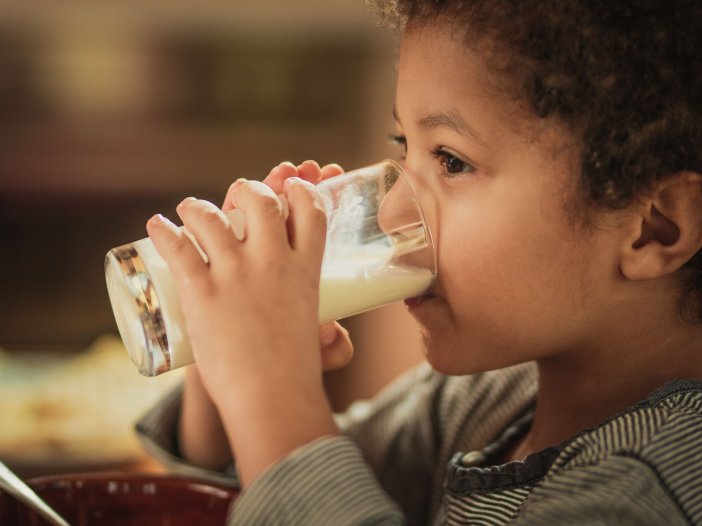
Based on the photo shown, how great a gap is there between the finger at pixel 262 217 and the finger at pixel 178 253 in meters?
0.04

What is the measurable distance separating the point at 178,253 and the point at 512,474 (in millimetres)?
356

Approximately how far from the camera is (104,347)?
192cm

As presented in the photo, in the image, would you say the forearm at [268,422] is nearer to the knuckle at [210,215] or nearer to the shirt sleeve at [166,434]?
the knuckle at [210,215]

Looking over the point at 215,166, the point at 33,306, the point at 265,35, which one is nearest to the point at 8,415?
the point at 33,306

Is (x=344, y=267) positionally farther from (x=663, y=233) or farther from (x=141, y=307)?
(x=663, y=233)

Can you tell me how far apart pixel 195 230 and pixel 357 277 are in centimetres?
14

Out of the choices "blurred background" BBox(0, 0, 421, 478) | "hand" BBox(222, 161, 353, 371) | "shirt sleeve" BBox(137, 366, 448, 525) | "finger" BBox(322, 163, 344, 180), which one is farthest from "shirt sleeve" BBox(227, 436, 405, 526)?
"blurred background" BBox(0, 0, 421, 478)

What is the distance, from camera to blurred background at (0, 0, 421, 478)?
1806 millimetres

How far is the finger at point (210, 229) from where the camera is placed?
59 centimetres

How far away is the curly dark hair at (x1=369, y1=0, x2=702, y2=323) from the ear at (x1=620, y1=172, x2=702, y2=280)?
0.02m

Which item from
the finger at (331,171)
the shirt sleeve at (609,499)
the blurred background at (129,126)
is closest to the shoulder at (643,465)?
the shirt sleeve at (609,499)

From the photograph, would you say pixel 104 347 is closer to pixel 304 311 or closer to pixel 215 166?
pixel 215 166

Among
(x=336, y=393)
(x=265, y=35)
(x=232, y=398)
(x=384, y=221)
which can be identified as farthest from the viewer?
(x=336, y=393)

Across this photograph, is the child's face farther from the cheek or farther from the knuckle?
the knuckle
